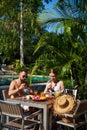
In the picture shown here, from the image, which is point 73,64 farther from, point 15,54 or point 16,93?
point 15,54

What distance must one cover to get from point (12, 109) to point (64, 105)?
0.88 meters

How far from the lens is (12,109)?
5031mm

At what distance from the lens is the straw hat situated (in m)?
5.26

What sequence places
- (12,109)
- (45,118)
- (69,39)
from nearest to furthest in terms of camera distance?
(12,109) < (45,118) < (69,39)

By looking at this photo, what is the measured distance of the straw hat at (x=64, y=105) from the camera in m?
5.26

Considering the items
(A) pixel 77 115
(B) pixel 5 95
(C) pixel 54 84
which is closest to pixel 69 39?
(C) pixel 54 84

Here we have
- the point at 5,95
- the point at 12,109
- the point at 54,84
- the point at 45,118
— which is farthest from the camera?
the point at 54,84

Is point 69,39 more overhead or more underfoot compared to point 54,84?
more overhead

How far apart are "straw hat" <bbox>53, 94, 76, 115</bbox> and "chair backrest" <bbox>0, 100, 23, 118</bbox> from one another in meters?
0.68

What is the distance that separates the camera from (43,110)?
5.47 metres

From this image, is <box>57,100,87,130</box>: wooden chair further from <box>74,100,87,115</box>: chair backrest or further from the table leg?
the table leg

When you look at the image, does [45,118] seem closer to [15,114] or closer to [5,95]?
[15,114]

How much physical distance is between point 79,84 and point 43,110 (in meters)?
2.18

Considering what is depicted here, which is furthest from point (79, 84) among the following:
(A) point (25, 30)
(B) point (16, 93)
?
(A) point (25, 30)
